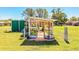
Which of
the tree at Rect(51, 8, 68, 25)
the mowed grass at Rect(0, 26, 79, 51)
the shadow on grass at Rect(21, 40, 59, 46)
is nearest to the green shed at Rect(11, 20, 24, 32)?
the mowed grass at Rect(0, 26, 79, 51)

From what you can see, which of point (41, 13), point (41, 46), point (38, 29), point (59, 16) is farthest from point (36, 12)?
point (41, 46)

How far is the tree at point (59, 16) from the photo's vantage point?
3.73 metres

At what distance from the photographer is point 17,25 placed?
371cm

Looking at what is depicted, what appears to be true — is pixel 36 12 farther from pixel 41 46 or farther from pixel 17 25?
pixel 41 46

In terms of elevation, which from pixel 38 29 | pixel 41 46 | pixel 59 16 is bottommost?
pixel 41 46

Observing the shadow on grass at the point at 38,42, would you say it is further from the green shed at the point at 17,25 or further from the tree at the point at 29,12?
the tree at the point at 29,12

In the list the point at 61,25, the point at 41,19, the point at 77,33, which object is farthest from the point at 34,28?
the point at 77,33

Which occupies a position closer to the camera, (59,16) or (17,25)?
(17,25)

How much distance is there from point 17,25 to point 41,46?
454mm

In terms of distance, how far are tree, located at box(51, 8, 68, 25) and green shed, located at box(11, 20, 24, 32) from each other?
1.50 ft

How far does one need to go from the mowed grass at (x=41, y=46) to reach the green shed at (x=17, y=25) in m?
0.06

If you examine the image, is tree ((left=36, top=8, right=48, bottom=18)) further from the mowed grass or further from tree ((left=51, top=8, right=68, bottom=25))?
the mowed grass

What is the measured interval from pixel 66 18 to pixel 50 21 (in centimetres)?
24
